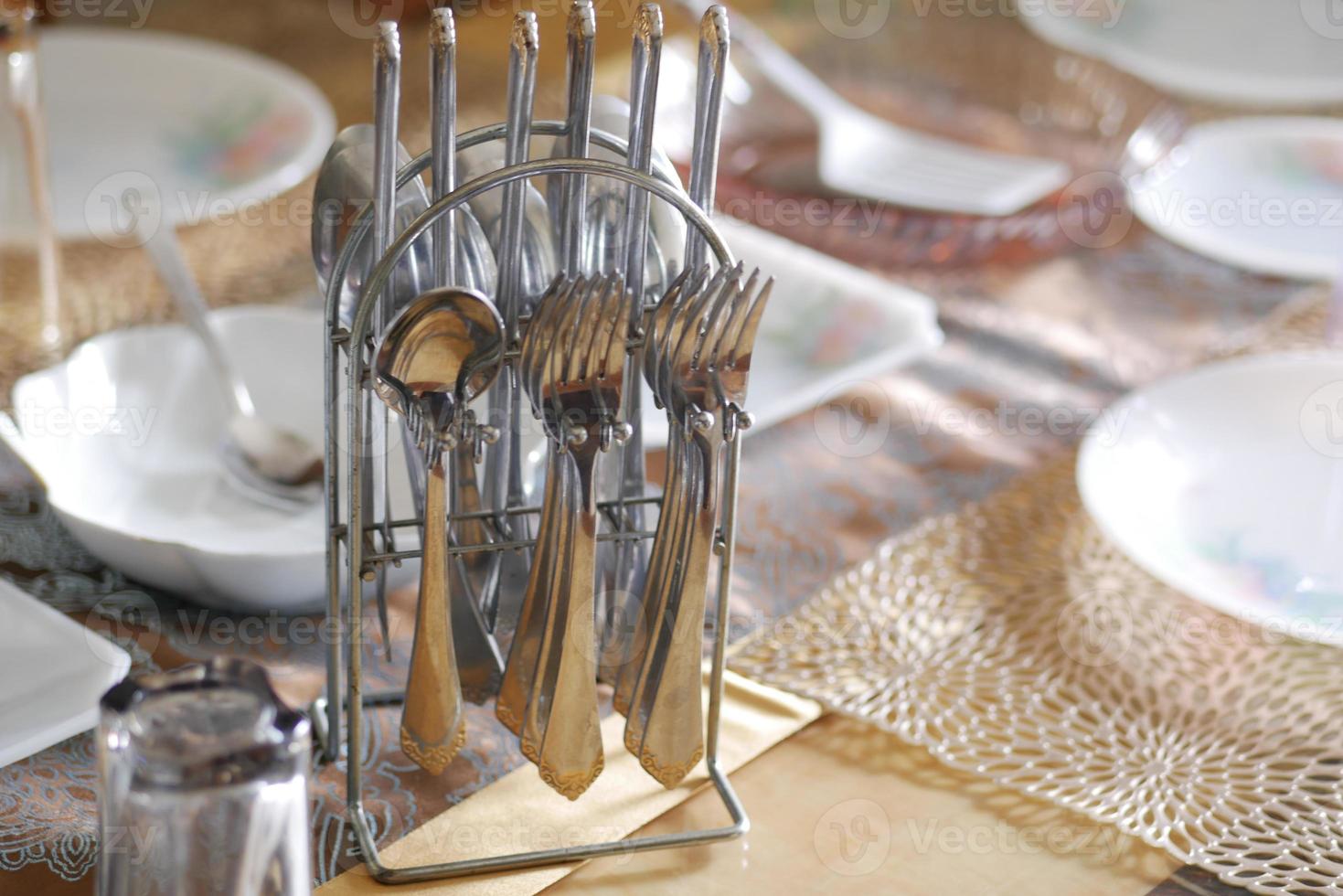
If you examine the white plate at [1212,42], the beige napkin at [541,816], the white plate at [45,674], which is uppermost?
the white plate at [1212,42]

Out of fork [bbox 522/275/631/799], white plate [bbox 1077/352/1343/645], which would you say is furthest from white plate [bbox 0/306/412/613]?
white plate [bbox 1077/352/1343/645]

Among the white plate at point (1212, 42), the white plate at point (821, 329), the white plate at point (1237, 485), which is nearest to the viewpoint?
the white plate at point (1237, 485)

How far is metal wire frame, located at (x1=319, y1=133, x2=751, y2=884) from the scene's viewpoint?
16.0 inches

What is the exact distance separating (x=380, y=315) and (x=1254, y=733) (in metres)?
0.36

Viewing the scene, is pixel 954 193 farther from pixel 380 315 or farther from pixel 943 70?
pixel 380 315

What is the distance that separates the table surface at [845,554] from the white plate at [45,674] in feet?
0.08

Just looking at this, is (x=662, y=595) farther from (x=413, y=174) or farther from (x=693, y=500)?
(x=413, y=174)

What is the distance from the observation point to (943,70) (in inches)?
44.4

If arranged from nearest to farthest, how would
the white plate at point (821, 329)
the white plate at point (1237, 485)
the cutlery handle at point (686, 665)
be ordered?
the cutlery handle at point (686, 665) < the white plate at point (1237, 485) < the white plate at point (821, 329)

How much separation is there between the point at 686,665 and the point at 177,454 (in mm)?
295

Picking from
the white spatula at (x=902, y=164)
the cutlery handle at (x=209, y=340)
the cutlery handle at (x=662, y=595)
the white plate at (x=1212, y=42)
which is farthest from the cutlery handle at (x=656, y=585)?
the white plate at (x=1212, y=42)

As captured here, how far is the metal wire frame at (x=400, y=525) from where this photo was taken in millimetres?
407

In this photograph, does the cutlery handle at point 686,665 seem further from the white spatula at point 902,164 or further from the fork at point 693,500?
the white spatula at point 902,164

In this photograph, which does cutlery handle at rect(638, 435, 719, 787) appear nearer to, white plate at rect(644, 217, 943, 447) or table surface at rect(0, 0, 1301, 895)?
table surface at rect(0, 0, 1301, 895)
